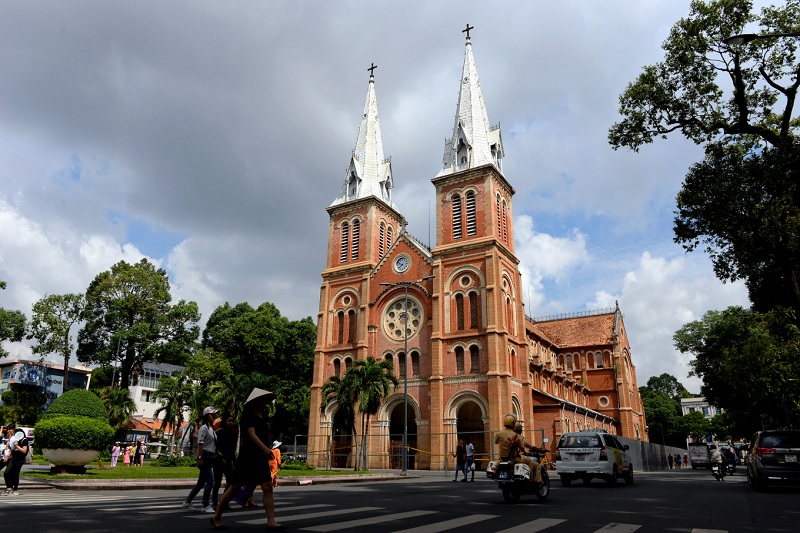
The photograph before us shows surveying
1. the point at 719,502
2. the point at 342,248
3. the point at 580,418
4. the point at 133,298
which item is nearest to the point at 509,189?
the point at 342,248

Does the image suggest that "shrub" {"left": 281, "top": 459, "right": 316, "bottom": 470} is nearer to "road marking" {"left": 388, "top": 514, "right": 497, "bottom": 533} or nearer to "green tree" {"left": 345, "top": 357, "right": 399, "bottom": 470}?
"green tree" {"left": 345, "top": 357, "right": 399, "bottom": 470}

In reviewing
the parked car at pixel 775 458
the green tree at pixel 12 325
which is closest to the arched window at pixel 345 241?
the green tree at pixel 12 325

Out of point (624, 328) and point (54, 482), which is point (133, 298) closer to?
point (54, 482)

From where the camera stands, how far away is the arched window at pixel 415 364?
4216cm

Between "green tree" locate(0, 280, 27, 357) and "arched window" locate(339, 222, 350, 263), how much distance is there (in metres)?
26.1

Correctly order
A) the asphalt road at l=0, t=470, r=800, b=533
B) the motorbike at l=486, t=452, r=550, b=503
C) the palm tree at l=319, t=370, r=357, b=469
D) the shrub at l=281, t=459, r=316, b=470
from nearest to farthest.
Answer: the asphalt road at l=0, t=470, r=800, b=533
the motorbike at l=486, t=452, r=550, b=503
the shrub at l=281, t=459, r=316, b=470
the palm tree at l=319, t=370, r=357, b=469

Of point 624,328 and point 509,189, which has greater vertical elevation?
point 509,189

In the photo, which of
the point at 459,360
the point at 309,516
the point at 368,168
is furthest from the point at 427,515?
the point at 368,168

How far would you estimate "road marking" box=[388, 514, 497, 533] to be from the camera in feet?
23.5

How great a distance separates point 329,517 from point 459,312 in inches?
1334

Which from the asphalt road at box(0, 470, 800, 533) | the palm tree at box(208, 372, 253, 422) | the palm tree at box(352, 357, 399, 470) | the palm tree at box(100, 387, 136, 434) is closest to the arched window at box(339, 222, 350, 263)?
the palm tree at box(208, 372, 253, 422)

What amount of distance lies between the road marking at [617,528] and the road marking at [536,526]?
0.72 metres

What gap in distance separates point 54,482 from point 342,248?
36.5m

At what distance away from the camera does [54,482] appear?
14.5 m
